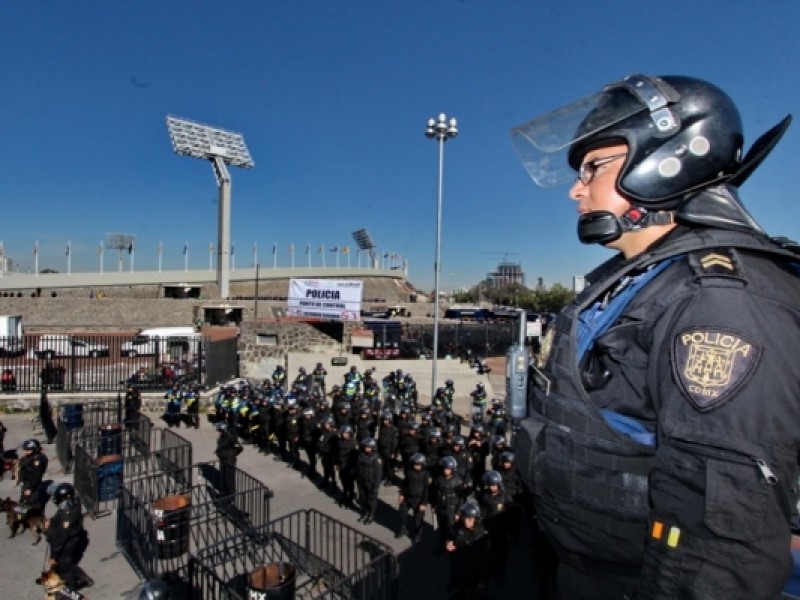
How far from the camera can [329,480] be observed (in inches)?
448

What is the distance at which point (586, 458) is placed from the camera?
5.21ft

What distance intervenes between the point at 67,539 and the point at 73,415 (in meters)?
8.02

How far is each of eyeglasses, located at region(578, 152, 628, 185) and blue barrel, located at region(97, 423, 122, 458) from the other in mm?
11958

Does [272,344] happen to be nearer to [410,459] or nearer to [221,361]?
[221,361]

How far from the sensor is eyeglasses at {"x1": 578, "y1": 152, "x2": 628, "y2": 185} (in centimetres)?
188

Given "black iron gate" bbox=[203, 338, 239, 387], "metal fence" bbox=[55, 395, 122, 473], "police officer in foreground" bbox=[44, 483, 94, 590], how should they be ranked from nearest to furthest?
"police officer in foreground" bbox=[44, 483, 94, 590] < "metal fence" bbox=[55, 395, 122, 473] < "black iron gate" bbox=[203, 338, 239, 387]

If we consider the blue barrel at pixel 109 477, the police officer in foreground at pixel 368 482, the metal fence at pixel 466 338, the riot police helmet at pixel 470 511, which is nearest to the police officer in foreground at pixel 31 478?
the blue barrel at pixel 109 477

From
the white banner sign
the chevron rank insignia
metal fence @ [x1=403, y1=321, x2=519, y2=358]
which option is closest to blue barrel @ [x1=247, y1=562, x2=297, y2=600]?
the chevron rank insignia

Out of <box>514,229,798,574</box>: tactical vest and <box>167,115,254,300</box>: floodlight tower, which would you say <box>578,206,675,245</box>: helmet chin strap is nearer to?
<box>514,229,798,574</box>: tactical vest

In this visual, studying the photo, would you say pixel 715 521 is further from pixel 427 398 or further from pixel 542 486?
pixel 427 398

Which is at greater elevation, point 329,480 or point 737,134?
point 737,134

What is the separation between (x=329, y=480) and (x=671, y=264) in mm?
11034

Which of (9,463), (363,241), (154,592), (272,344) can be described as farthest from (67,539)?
(363,241)

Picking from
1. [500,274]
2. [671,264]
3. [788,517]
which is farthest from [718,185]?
[500,274]
